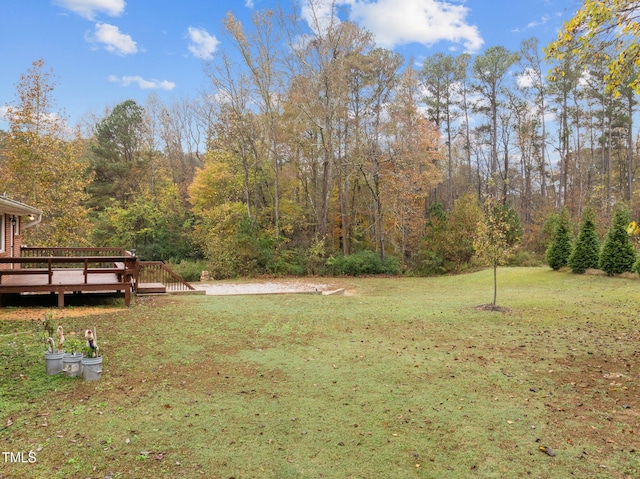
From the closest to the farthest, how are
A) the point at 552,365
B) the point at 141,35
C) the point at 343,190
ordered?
the point at 552,365, the point at 141,35, the point at 343,190

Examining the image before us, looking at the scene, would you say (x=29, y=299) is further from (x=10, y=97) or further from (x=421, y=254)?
(x=421, y=254)

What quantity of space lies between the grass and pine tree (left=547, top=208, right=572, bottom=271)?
27.6 feet

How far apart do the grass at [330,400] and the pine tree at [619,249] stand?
663 centimetres

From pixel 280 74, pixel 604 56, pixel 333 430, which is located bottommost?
pixel 333 430

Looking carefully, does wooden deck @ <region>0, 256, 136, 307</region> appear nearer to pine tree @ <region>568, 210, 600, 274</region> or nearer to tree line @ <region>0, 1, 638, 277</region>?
tree line @ <region>0, 1, 638, 277</region>

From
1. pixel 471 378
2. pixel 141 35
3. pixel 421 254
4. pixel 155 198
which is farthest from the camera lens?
pixel 155 198

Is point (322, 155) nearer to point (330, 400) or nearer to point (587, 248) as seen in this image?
point (587, 248)

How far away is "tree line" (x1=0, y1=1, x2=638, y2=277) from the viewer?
19.6 meters

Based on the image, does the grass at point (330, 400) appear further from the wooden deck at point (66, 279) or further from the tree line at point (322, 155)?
the tree line at point (322, 155)

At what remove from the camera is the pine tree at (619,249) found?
13.3 metres

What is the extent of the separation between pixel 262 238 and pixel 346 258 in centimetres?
462

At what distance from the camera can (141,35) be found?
19453 mm

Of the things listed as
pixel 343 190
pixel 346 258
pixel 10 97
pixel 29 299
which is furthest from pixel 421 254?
pixel 10 97

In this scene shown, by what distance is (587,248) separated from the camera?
14617 millimetres
